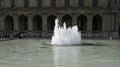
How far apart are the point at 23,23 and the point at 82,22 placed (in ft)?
44.0

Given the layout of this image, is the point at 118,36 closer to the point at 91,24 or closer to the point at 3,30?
the point at 91,24

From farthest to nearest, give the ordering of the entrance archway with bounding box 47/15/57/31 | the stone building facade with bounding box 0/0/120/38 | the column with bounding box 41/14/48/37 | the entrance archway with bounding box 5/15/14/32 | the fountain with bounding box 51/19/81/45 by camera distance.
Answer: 1. the entrance archway with bounding box 5/15/14/32
2. the entrance archway with bounding box 47/15/57/31
3. the column with bounding box 41/14/48/37
4. the stone building facade with bounding box 0/0/120/38
5. the fountain with bounding box 51/19/81/45

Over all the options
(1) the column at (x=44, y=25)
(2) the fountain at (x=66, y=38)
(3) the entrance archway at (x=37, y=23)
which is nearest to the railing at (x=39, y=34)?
(1) the column at (x=44, y=25)

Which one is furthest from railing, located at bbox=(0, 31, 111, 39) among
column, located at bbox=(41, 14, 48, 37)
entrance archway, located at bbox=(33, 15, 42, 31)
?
entrance archway, located at bbox=(33, 15, 42, 31)

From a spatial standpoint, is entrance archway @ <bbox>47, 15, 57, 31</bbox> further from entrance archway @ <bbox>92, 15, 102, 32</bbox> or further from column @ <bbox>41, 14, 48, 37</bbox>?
entrance archway @ <bbox>92, 15, 102, 32</bbox>

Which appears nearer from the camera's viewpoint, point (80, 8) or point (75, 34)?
point (75, 34)

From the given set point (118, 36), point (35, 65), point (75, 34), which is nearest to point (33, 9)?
point (118, 36)

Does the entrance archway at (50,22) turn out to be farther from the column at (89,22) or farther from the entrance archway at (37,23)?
the column at (89,22)

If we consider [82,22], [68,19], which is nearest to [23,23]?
[68,19]

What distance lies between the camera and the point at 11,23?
290ft

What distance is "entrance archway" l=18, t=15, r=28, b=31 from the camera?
281 feet

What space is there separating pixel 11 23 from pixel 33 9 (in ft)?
27.7

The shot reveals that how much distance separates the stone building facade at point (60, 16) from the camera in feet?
264

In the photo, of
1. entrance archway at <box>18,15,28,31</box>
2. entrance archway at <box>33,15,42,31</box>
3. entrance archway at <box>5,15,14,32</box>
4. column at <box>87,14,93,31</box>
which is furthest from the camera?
entrance archway at <box>5,15,14,32</box>
